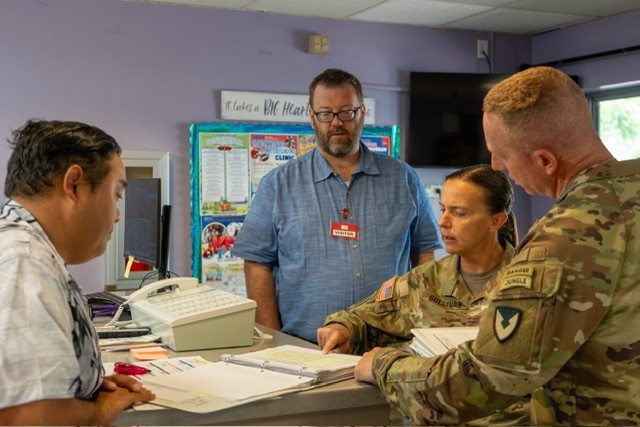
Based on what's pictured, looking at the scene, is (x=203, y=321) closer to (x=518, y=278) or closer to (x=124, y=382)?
(x=124, y=382)

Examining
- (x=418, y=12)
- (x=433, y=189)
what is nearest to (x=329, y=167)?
(x=418, y=12)

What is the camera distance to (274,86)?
5.46m

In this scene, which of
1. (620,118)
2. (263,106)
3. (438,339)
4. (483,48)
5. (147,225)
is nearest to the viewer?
(438,339)

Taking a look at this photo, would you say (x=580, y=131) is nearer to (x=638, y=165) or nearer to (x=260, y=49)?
(x=638, y=165)

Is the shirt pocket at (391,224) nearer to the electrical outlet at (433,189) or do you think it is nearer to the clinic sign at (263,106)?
the clinic sign at (263,106)

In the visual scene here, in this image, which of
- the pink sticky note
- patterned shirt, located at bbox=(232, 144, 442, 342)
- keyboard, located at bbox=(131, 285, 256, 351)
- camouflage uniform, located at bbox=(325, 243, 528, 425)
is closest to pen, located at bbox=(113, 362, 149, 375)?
the pink sticky note

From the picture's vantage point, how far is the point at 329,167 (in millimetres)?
3133

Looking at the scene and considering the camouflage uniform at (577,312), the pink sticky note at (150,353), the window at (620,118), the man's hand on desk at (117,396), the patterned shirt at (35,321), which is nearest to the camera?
the patterned shirt at (35,321)

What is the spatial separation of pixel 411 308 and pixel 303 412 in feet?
2.25

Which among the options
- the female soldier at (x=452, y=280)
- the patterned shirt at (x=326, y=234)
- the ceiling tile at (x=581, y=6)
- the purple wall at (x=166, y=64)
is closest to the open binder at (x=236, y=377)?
the female soldier at (x=452, y=280)

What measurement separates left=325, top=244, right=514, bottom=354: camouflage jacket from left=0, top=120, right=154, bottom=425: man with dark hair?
0.82m

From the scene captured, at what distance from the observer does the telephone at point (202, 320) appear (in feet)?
7.37

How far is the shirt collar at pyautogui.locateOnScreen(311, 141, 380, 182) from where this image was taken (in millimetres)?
3131

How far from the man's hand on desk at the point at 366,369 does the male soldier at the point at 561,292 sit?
0.75 feet
